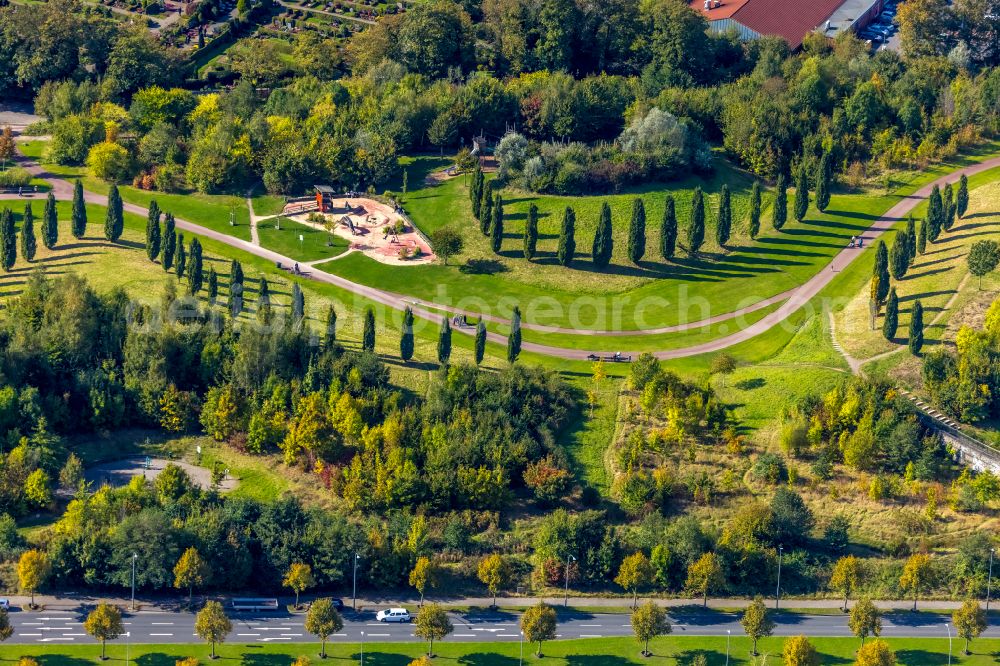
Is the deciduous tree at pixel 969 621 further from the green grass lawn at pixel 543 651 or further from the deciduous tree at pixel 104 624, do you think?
the deciduous tree at pixel 104 624

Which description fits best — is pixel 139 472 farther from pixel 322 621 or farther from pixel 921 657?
pixel 921 657

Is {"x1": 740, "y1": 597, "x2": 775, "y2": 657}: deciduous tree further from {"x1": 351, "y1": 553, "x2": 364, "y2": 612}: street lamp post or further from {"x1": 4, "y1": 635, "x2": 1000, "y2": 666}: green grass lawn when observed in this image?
{"x1": 351, "y1": 553, "x2": 364, "y2": 612}: street lamp post

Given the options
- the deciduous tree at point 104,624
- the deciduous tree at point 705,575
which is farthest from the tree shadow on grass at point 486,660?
the deciduous tree at point 104,624

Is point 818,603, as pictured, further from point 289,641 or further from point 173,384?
point 173,384

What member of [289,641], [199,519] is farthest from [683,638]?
[199,519]

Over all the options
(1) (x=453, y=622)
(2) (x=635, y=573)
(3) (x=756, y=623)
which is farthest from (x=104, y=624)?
(3) (x=756, y=623)

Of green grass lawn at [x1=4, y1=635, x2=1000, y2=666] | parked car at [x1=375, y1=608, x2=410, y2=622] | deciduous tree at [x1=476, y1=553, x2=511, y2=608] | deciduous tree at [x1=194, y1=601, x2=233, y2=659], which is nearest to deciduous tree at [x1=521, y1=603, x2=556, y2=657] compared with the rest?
green grass lawn at [x1=4, y1=635, x2=1000, y2=666]
